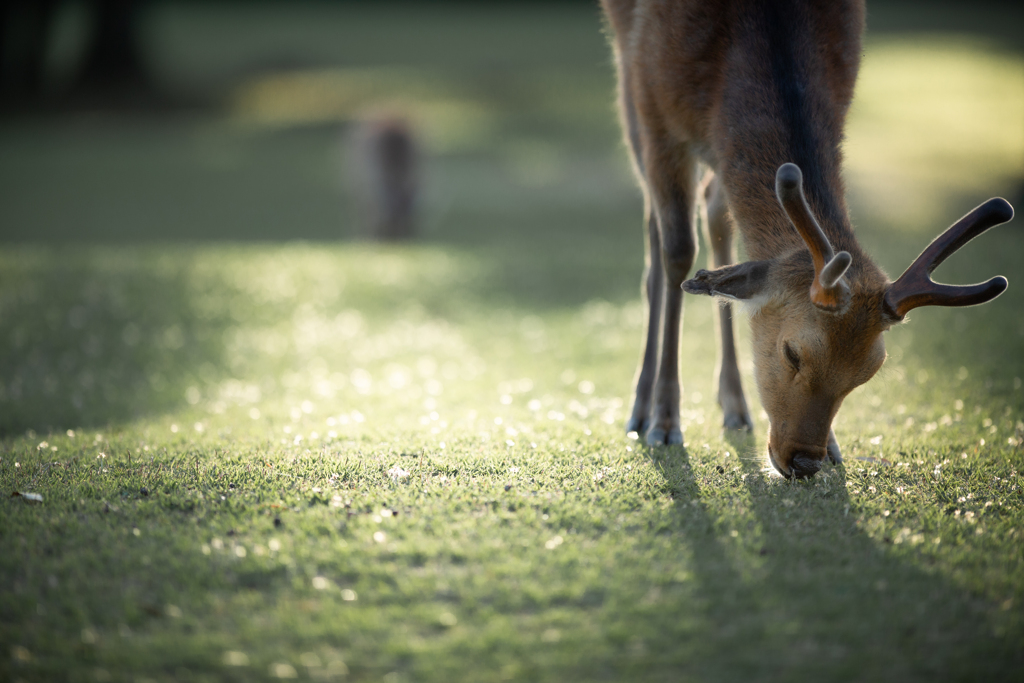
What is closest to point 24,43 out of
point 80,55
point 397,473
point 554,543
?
point 80,55

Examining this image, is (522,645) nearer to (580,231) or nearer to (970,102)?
(580,231)

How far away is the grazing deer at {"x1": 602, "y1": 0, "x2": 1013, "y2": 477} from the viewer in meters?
3.69

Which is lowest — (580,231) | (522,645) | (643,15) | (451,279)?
(580,231)

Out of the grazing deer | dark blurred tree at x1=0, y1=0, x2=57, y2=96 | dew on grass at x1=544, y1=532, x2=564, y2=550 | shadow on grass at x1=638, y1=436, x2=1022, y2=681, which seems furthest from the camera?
dark blurred tree at x1=0, y1=0, x2=57, y2=96

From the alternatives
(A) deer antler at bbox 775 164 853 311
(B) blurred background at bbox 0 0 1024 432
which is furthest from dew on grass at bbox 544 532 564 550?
(B) blurred background at bbox 0 0 1024 432

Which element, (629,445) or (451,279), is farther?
(451,279)

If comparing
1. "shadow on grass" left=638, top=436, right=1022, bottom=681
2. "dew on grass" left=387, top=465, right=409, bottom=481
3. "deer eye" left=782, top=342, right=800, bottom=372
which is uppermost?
"deer eye" left=782, top=342, right=800, bottom=372

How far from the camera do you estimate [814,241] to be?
3658 mm

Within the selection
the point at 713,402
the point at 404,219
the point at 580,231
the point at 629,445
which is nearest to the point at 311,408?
the point at 629,445

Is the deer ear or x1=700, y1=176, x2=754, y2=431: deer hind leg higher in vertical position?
the deer ear

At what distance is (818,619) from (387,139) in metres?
15.4

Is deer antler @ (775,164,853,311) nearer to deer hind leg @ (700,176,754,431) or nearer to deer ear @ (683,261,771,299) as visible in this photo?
deer ear @ (683,261,771,299)

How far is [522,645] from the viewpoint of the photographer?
2.57m

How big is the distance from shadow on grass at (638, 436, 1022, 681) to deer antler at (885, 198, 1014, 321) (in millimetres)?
928
